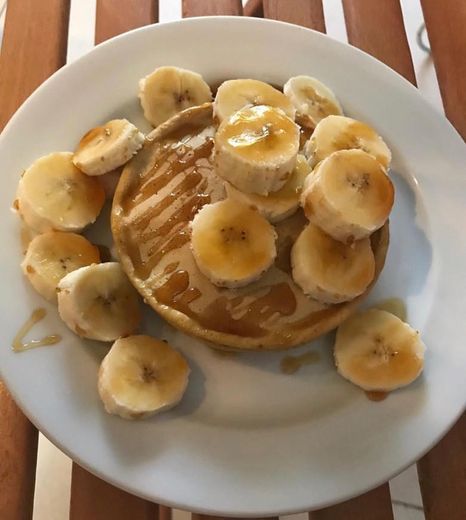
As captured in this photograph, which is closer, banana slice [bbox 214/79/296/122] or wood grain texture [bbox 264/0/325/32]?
banana slice [bbox 214/79/296/122]

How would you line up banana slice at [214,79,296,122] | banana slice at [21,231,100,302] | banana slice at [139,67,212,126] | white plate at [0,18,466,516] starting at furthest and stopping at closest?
1. banana slice at [139,67,212,126]
2. banana slice at [214,79,296,122]
3. banana slice at [21,231,100,302]
4. white plate at [0,18,466,516]

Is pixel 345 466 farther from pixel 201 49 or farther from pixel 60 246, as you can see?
pixel 201 49

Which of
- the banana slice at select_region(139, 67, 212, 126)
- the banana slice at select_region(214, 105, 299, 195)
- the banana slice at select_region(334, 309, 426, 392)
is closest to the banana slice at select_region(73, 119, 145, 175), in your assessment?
the banana slice at select_region(139, 67, 212, 126)

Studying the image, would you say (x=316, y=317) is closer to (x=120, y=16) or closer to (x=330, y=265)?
(x=330, y=265)

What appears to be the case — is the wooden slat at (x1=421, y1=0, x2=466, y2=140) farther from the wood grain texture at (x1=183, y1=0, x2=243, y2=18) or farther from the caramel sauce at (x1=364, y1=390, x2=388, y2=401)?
the caramel sauce at (x1=364, y1=390, x2=388, y2=401)

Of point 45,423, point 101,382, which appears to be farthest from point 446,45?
point 45,423

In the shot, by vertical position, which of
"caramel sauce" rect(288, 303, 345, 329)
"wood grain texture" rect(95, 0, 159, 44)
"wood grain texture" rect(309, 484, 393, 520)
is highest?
"wood grain texture" rect(95, 0, 159, 44)

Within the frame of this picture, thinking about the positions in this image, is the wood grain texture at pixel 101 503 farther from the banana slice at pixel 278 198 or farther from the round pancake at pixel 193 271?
the banana slice at pixel 278 198

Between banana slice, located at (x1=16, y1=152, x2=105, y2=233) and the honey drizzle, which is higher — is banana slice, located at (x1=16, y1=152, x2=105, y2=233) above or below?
above
